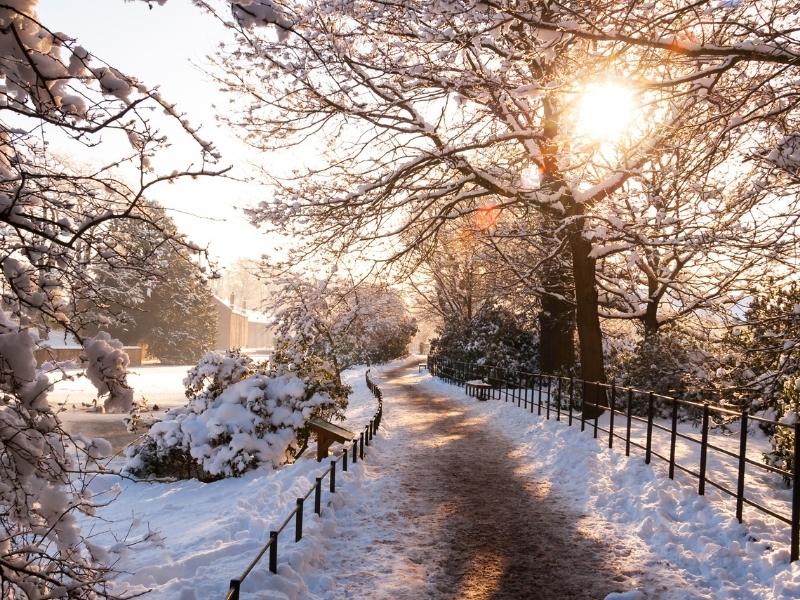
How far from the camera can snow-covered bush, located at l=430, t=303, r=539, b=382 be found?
94.9ft

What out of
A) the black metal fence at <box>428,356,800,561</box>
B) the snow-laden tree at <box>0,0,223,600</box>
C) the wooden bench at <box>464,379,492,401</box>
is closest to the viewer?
the snow-laden tree at <box>0,0,223,600</box>

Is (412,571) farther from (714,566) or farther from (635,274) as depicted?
(635,274)

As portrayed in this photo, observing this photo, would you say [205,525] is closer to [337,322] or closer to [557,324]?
[557,324]

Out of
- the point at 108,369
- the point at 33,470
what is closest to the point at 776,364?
the point at 108,369

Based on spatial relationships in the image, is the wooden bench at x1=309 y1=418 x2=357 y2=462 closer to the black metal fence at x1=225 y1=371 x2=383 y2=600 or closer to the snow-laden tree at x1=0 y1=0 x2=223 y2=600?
the black metal fence at x1=225 y1=371 x2=383 y2=600

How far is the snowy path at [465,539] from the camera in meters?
6.61

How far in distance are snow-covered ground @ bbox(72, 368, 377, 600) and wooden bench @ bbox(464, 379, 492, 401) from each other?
9933 millimetres

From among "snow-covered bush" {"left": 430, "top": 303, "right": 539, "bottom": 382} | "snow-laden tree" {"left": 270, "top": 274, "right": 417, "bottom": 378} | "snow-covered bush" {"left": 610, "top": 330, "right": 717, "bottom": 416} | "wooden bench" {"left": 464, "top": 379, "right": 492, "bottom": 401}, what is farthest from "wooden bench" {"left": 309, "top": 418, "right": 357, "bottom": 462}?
"snow-covered bush" {"left": 430, "top": 303, "right": 539, "bottom": 382}

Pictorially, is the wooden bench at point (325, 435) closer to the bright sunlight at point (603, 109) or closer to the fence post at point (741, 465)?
the fence post at point (741, 465)

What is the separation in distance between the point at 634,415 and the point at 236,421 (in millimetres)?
8758

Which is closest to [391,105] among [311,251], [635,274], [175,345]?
[311,251]

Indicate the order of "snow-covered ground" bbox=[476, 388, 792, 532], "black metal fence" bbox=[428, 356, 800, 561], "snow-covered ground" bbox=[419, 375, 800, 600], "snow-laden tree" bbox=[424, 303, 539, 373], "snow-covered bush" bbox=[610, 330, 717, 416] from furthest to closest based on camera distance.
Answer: "snow-laden tree" bbox=[424, 303, 539, 373] → "snow-covered bush" bbox=[610, 330, 717, 416] → "snow-covered ground" bbox=[476, 388, 792, 532] → "black metal fence" bbox=[428, 356, 800, 561] → "snow-covered ground" bbox=[419, 375, 800, 600]

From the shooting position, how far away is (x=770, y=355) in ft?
39.7

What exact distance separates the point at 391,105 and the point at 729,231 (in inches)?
287
